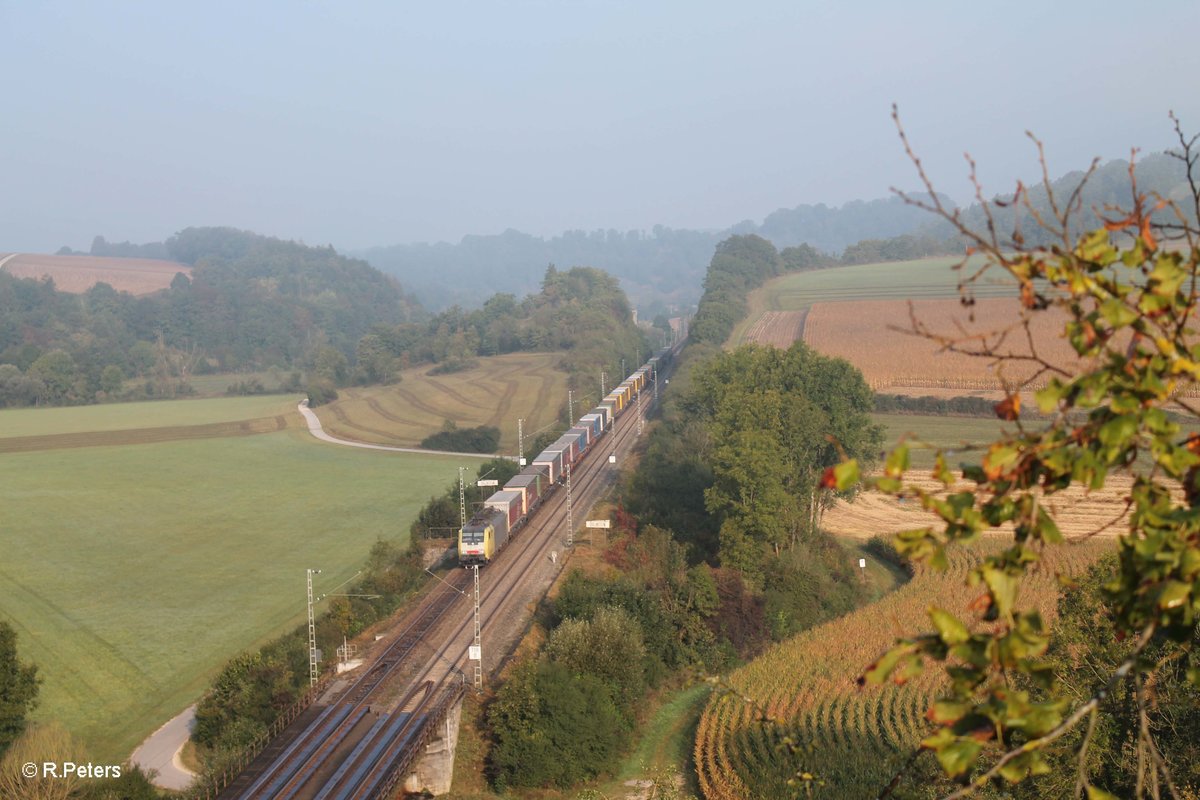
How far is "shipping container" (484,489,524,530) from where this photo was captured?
53.3 meters

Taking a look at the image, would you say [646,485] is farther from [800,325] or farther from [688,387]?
[800,325]

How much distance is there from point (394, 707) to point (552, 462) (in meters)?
32.1

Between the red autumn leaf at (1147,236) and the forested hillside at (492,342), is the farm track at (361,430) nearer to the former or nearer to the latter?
the forested hillside at (492,342)

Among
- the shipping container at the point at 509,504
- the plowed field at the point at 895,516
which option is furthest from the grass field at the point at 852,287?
the shipping container at the point at 509,504

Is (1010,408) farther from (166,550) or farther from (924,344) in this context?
(924,344)

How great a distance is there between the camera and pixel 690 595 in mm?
47938

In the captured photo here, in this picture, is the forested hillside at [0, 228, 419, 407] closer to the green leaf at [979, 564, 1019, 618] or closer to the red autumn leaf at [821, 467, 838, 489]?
the red autumn leaf at [821, 467, 838, 489]

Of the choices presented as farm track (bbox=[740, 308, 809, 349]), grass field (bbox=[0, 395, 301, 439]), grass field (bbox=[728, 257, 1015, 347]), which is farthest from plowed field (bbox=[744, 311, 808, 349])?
grass field (bbox=[0, 395, 301, 439])

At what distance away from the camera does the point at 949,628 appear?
3898 mm

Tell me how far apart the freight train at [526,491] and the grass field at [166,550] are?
989cm

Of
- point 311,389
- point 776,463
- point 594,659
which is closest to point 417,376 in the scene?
point 311,389

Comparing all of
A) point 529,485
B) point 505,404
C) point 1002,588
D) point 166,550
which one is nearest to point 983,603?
point 1002,588

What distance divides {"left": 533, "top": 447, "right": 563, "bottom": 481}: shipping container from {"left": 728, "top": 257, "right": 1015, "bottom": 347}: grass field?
5570 centimetres

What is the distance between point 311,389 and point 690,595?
9145cm
